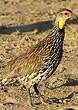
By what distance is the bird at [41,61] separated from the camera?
27.9 feet

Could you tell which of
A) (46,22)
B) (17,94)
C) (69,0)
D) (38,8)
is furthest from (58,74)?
(69,0)

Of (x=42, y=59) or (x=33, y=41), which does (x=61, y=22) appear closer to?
(x=42, y=59)

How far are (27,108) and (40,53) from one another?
837 mm

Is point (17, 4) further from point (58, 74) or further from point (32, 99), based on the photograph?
point (32, 99)

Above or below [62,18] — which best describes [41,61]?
below

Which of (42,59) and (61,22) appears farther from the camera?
(61,22)

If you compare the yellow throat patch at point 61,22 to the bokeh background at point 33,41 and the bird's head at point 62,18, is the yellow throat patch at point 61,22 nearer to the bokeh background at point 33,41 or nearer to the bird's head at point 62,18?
the bird's head at point 62,18

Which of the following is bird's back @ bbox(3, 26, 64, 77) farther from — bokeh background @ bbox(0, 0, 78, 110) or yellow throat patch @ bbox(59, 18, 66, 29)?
bokeh background @ bbox(0, 0, 78, 110)

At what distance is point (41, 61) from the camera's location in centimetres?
855

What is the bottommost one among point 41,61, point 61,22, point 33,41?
point 33,41

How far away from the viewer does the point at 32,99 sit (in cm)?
893

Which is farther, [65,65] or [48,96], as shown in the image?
[65,65]

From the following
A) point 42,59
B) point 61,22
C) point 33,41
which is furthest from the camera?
point 33,41

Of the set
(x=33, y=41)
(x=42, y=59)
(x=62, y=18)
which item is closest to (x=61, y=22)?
(x=62, y=18)
